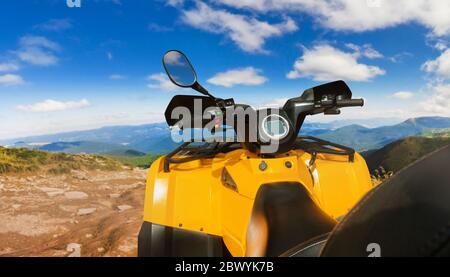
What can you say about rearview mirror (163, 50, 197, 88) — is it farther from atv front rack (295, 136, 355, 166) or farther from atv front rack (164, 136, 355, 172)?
atv front rack (295, 136, 355, 166)

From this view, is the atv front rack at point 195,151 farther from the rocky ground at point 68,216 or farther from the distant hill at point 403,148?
the distant hill at point 403,148

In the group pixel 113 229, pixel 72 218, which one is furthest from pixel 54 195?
pixel 113 229

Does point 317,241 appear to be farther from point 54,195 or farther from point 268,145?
point 54,195

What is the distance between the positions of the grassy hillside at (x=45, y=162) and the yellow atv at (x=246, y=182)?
34.2ft

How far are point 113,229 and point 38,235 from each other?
4.27 feet

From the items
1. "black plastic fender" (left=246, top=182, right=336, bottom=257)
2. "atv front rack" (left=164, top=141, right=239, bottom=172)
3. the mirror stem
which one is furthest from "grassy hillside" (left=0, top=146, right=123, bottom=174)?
"black plastic fender" (left=246, top=182, right=336, bottom=257)

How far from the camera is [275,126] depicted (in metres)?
1.83

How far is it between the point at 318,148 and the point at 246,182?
1059mm

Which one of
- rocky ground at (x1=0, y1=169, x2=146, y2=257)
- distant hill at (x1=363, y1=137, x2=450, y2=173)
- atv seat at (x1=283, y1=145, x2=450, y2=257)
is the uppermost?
atv seat at (x1=283, y1=145, x2=450, y2=257)

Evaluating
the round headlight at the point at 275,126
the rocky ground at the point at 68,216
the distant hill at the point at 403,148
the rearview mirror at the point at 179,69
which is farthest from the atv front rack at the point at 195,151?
the distant hill at the point at 403,148

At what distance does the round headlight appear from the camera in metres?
1.79

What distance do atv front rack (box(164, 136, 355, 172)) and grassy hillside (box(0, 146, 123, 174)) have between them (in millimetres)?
10189

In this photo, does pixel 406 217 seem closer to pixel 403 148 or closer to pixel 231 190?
pixel 231 190
